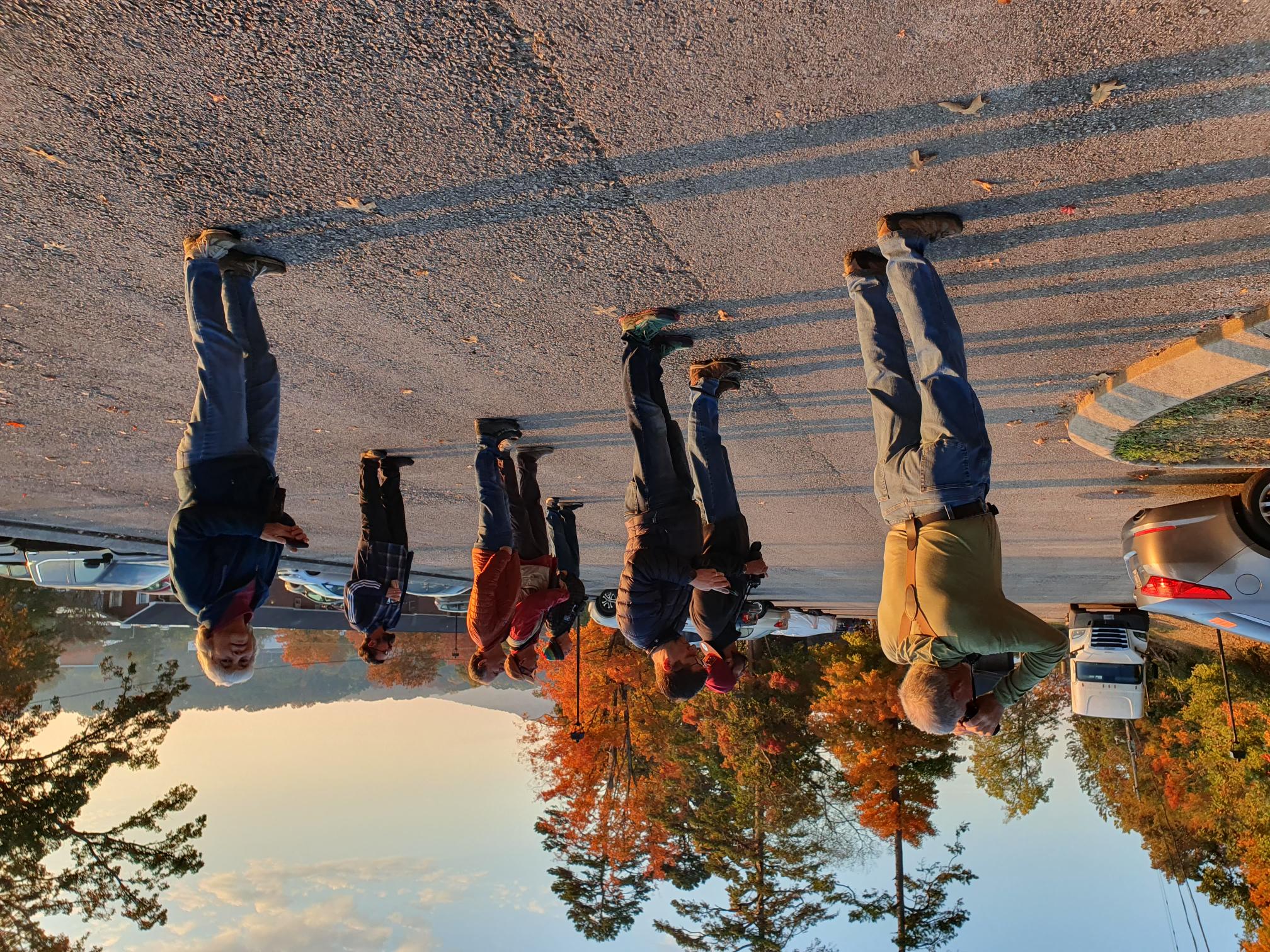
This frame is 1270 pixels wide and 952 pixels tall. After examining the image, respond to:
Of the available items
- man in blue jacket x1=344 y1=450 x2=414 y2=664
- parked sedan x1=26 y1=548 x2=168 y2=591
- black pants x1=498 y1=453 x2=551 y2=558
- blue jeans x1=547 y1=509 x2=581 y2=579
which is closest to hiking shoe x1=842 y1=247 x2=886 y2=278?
black pants x1=498 y1=453 x2=551 y2=558

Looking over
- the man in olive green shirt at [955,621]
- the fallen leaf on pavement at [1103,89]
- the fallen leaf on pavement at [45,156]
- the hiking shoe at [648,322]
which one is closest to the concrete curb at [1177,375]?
the fallen leaf on pavement at [1103,89]

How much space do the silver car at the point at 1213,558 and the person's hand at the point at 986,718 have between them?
353cm

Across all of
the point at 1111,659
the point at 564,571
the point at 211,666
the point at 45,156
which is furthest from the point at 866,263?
the point at 1111,659

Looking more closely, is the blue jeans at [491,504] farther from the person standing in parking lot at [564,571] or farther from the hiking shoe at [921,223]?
the hiking shoe at [921,223]

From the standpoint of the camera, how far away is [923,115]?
3.46 meters

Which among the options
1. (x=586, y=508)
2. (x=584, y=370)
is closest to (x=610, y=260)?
(x=584, y=370)

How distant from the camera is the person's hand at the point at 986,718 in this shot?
13.3 ft

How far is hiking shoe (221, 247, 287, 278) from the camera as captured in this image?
4.34 meters

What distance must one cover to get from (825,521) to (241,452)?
711cm

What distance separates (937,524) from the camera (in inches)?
148

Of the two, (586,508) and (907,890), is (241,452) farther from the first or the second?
(907,890)

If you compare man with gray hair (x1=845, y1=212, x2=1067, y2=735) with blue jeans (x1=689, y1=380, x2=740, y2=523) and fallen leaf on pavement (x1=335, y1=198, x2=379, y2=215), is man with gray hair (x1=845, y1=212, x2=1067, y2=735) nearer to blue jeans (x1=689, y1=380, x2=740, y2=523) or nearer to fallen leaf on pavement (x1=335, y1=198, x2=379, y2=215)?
blue jeans (x1=689, y1=380, x2=740, y2=523)

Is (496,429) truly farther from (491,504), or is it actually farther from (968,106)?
(968,106)

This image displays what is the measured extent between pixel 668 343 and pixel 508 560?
254cm
